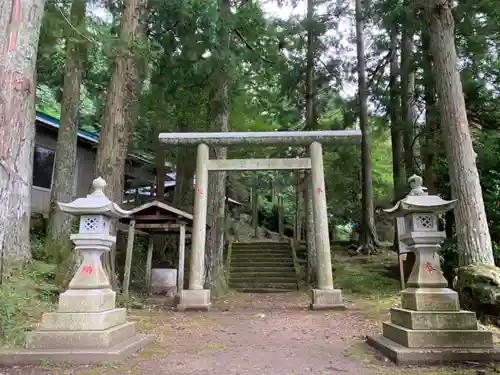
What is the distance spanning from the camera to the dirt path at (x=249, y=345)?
147 inches

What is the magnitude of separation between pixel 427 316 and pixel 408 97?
386 inches

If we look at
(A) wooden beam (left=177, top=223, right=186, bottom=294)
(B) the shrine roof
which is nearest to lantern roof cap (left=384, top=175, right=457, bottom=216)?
Result: (A) wooden beam (left=177, top=223, right=186, bottom=294)

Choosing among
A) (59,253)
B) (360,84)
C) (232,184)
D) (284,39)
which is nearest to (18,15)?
(59,253)

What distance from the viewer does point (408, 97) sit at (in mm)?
12352

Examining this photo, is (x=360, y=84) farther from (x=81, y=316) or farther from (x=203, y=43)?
(x=81, y=316)

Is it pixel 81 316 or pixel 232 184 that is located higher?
pixel 232 184

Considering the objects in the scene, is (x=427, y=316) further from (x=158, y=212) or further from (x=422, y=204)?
(x=158, y=212)

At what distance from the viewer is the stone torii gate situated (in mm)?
7762

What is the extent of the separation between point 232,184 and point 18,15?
51.9ft

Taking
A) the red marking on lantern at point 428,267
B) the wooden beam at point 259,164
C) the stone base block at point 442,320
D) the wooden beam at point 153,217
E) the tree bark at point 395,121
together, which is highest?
the tree bark at point 395,121

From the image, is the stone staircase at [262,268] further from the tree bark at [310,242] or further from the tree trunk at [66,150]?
the tree trunk at [66,150]

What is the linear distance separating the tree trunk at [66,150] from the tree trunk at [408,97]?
869 centimetres

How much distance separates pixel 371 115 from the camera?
600 inches

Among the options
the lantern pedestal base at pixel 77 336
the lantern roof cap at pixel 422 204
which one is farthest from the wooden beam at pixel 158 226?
the lantern roof cap at pixel 422 204
